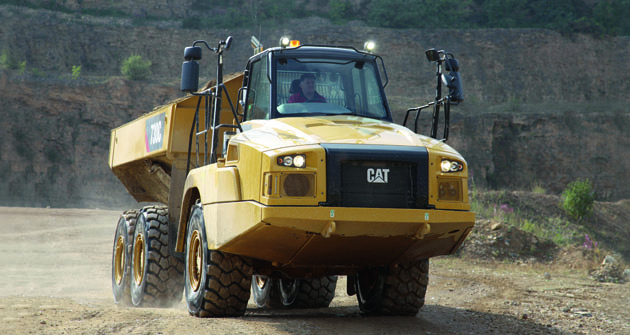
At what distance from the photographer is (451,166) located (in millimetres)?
7238

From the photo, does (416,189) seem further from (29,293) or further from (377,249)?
(29,293)

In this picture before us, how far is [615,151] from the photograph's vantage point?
161 ft

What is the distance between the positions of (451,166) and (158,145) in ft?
16.1

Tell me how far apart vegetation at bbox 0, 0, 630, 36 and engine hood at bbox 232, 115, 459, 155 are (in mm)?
51181

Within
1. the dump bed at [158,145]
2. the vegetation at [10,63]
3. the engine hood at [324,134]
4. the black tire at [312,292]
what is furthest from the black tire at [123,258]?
the vegetation at [10,63]

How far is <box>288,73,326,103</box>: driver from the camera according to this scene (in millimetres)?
8289

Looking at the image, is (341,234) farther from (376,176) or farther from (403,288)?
(403,288)

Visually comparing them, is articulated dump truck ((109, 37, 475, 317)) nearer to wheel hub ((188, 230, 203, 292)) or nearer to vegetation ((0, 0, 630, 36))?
wheel hub ((188, 230, 203, 292))

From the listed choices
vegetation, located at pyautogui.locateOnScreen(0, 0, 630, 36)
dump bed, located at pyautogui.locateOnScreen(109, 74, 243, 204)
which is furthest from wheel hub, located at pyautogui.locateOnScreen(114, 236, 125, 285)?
vegetation, located at pyautogui.locateOnScreen(0, 0, 630, 36)

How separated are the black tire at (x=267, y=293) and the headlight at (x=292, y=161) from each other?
480cm

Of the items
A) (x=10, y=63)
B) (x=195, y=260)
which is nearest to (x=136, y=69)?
(x=10, y=63)

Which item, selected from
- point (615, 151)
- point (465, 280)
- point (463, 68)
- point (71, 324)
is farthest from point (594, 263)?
point (463, 68)

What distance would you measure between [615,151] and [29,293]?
43399 mm

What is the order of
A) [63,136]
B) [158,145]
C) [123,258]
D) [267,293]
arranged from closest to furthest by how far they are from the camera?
1. [158,145]
2. [267,293]
3. [123,258]
4. [63,136]
